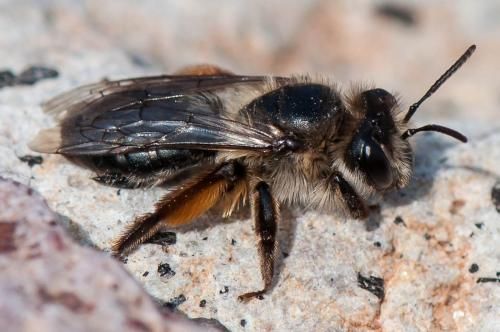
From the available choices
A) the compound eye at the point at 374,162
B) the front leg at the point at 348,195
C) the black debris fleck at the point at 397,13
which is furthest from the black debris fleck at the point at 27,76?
the black debris fleck at the point at 397,13

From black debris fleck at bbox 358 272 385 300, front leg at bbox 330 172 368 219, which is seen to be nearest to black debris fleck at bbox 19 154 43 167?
front leg at bbox 330 172 368 219

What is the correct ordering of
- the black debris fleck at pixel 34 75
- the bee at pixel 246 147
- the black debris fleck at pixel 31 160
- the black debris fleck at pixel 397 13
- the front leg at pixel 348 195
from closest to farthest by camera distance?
the bee at pixel 246 147 < the front leg at pixel 348 195 < the black debris fleck at pixel 31 160 < the black debris fleck at pixel 34 75 < the black debris fleck at pixel 397 13

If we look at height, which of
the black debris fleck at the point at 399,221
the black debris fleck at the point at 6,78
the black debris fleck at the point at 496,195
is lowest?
the black debris fleck at the point at 6,78

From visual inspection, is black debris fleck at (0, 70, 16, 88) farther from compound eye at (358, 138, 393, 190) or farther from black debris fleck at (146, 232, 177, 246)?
compound eye at (358, 138, 393, 190)

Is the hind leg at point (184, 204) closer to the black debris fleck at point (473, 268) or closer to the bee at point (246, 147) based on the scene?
the bee at point (246, 147)

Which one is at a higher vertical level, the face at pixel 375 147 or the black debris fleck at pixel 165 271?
the face at pixel 375 147

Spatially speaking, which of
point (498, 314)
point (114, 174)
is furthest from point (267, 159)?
point (498, 314)

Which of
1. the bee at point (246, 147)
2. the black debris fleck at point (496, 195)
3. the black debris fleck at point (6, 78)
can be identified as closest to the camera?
the bee at point (246, 147)
